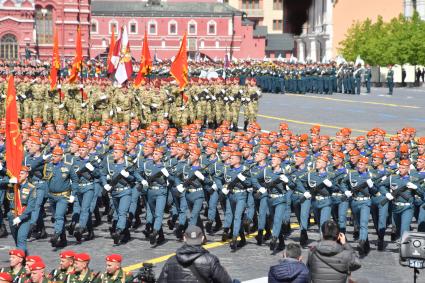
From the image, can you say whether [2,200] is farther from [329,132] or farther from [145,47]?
[329,132]

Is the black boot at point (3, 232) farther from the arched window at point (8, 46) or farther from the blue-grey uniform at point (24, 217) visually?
the arched window at point (8, 46)

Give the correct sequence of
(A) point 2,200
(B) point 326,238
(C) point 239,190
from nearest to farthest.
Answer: (B) point 326,238, (C) point 239,190, (A) point 2,200

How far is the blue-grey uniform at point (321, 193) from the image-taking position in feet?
61.3

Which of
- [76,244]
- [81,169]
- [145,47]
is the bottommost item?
[76,244]

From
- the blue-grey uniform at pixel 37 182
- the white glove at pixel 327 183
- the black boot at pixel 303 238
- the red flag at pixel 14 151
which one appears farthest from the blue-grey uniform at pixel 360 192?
the red flag at pixel 14 151

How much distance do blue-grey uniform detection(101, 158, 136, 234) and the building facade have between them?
7900cm

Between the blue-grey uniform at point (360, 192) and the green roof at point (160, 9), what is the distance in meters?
89.9

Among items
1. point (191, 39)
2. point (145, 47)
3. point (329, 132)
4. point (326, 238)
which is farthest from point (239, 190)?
point (191, 39)

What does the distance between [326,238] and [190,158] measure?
7.42m

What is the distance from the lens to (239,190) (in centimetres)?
1909

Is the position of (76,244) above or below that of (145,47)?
below

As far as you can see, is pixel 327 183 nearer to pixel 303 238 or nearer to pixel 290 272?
pixel 303 238

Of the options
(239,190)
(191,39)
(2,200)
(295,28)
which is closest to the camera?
(239,190)

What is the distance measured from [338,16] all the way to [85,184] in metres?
85.2
